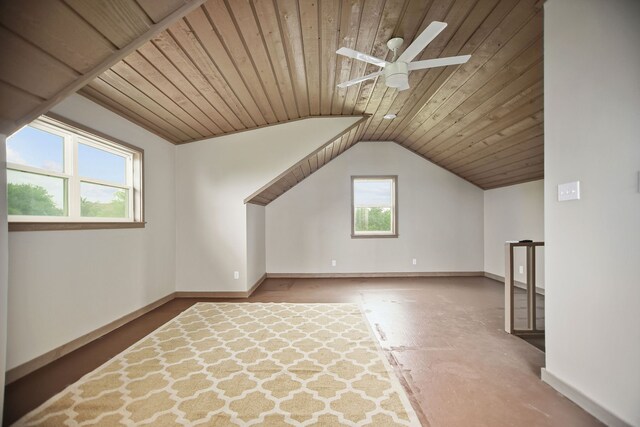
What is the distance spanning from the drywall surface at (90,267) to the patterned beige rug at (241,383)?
0.56m

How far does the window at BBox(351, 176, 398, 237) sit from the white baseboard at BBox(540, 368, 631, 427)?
4.08 metres

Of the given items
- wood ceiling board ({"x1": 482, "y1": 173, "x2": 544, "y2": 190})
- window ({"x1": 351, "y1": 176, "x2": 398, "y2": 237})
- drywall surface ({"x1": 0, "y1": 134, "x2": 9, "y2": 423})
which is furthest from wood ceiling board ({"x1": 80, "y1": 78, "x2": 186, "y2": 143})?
wood ceiling board ({"x1": 482, "y1": 173, "x2": 544, "y2": 190})

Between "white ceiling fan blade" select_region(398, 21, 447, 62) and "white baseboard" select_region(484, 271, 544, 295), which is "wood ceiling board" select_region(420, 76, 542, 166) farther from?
"white baseboard" select_region(484, 271, 544, 295)

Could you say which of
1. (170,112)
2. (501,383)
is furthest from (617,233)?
(170,112)

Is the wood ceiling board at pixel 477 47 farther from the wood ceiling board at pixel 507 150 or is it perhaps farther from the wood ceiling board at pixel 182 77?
the wood ceiling board at pixel 182 77

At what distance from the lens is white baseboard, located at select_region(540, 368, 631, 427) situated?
1.57m

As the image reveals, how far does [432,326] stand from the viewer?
3.19 m

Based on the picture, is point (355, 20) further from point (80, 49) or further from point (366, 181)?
point (366, 181)

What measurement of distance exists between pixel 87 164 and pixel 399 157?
16.7ft

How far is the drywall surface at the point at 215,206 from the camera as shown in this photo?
14.0 feet

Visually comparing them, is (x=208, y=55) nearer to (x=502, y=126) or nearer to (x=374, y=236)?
(x=502, y=126)

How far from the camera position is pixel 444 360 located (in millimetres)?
2422

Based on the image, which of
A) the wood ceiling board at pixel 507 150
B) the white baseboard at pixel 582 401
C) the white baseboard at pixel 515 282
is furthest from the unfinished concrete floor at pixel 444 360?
the wood ceiling board at pixel 507 150

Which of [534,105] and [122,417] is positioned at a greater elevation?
[534,105]
